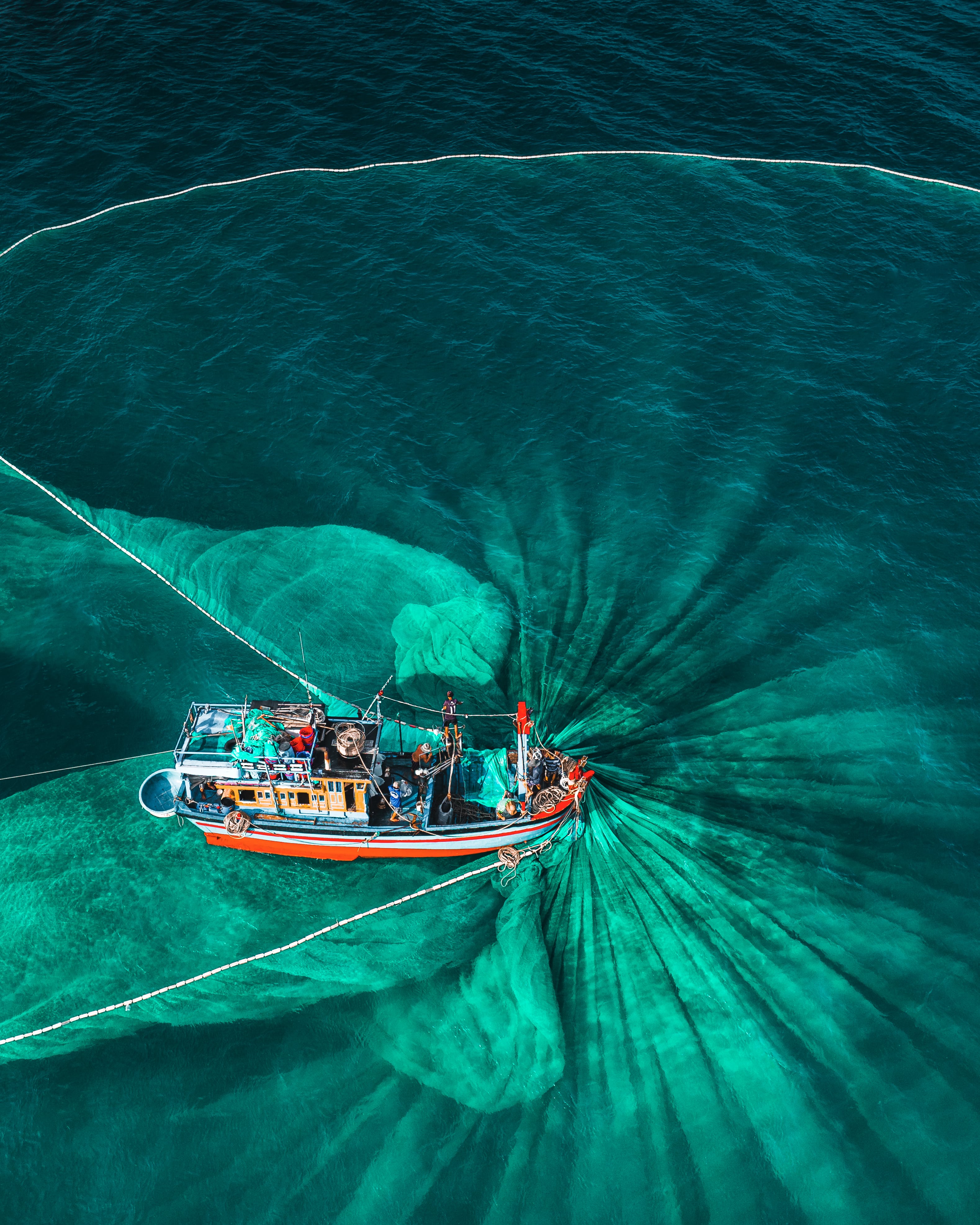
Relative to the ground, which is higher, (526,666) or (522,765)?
(522,765)

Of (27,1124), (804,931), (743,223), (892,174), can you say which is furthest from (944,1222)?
(892,174)

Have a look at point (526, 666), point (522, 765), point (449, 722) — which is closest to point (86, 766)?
point (449, 722)

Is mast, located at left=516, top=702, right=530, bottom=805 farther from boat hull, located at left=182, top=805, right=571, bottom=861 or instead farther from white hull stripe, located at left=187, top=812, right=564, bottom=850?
white hull stripe, located at left=187, top=812, right=564, bottom=850

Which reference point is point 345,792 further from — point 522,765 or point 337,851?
point 522,765

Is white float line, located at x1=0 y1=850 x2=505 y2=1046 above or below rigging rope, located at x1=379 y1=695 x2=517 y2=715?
below

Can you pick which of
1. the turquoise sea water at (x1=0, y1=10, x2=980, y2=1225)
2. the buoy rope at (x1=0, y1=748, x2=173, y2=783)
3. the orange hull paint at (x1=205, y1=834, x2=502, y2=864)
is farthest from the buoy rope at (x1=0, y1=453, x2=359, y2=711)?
the orange hull paint at (x1=205, y1=834, x2=502, y2=864)

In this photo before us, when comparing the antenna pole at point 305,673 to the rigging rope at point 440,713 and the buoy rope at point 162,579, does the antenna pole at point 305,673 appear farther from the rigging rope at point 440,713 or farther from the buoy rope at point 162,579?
the rigging rope at point 440,713
